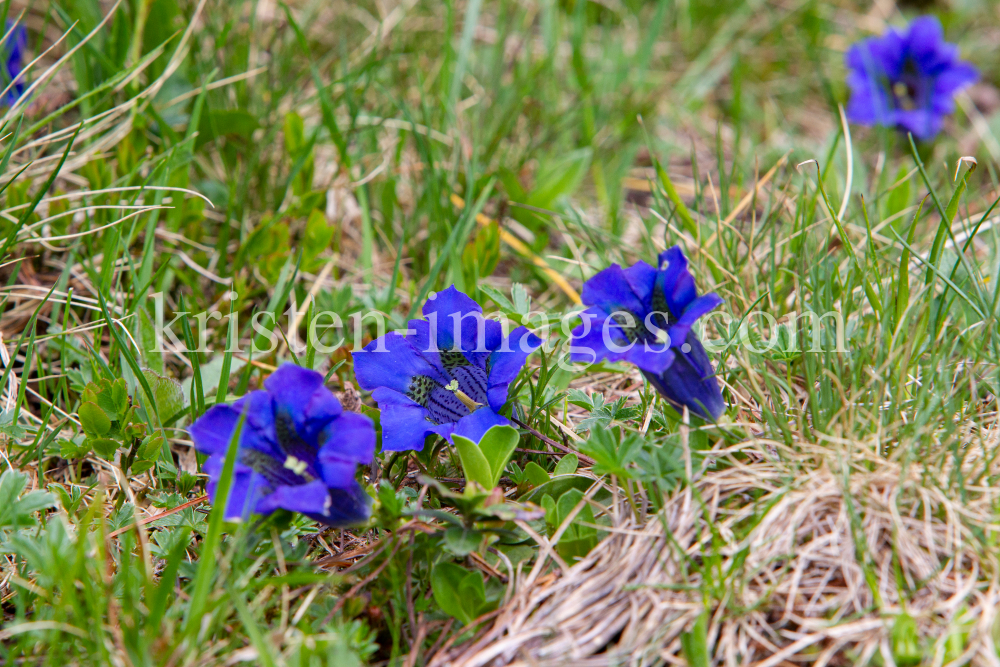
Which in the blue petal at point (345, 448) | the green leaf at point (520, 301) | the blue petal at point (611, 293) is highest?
the blue petal at point (611, 293)

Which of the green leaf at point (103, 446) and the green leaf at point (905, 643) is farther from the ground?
the green leaf at point (905, 643)

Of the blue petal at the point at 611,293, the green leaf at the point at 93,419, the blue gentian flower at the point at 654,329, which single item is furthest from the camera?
the green leaf at the point at 93,419

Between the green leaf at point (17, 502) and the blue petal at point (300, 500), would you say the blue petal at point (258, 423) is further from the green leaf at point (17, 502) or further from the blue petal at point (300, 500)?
the green leaf at point (17, 502)

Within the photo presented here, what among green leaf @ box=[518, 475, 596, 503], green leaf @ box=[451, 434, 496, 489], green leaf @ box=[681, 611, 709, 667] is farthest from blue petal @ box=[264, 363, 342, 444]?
green leaf @ box=[681, 611, 709, 667]

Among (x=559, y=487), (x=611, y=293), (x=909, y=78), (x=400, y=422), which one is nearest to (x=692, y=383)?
(x=611, y=293)

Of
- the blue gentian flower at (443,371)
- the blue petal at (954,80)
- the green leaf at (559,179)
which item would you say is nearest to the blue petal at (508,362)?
the blue gentian flower at (443,371)

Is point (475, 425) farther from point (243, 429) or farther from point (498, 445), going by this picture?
point (243, 429)

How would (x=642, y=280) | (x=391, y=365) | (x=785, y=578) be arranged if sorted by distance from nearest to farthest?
(x=785, y=578)
(x=642, y=280)
(x=391, y=365)
